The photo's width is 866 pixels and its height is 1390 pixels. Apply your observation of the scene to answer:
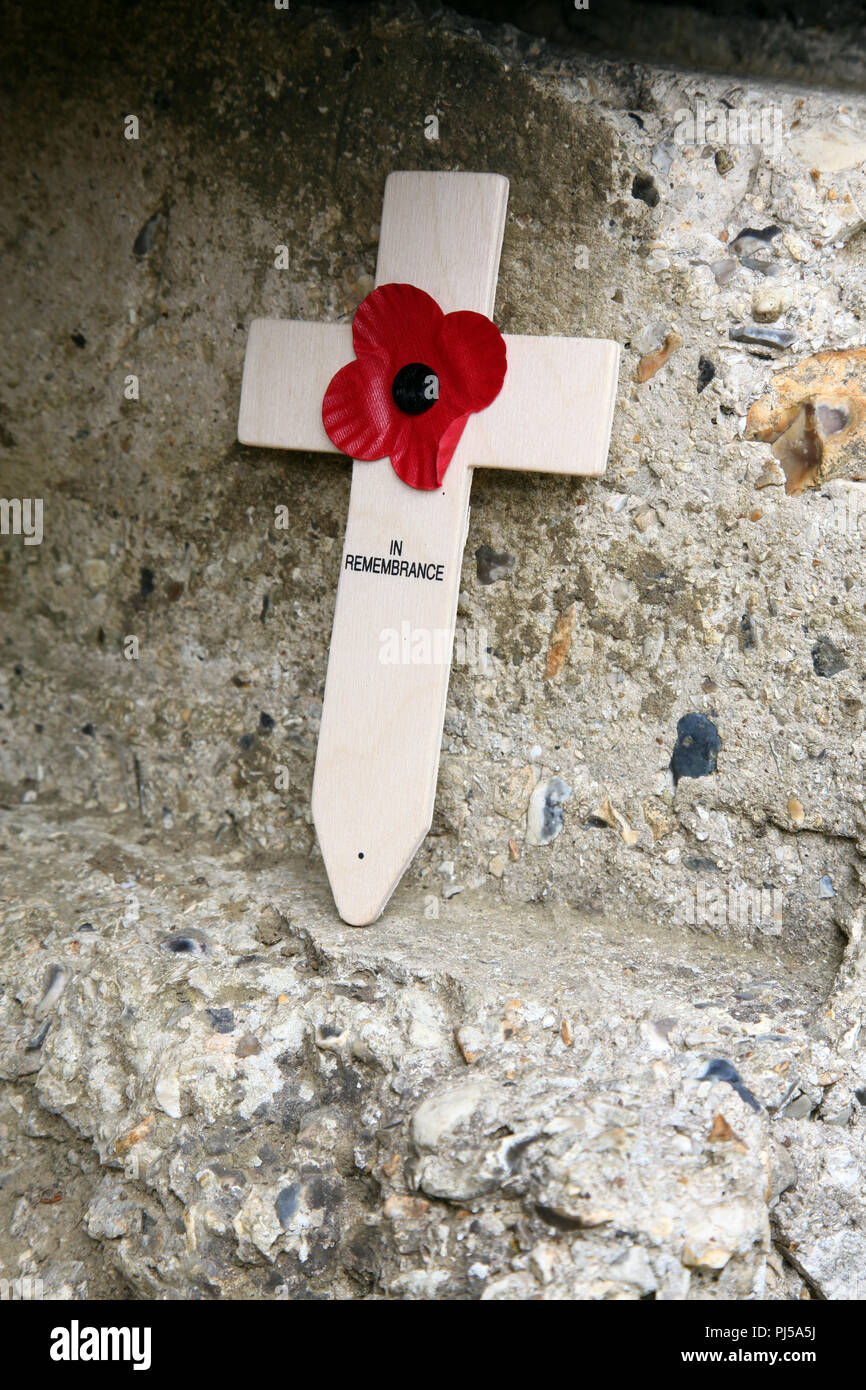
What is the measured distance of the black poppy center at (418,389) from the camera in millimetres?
1362

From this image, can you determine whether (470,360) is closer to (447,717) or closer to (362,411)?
(362,411)

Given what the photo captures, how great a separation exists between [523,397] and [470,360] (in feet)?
0.26

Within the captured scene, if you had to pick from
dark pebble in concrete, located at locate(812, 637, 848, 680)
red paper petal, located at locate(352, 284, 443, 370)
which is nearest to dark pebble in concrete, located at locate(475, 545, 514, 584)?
red paper petal, located at locate(352, 284, 443, 370)

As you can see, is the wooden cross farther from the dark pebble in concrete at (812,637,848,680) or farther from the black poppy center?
the dark pebble in concrete at (812,637,848,680)

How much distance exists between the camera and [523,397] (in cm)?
133

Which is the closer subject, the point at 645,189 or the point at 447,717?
the point at 645,189

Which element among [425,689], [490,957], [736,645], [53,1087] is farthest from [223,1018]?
[736,645]

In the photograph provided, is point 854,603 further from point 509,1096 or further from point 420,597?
point 509,1096

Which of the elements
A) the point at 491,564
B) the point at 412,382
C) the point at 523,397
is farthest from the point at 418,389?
the point at 491,564

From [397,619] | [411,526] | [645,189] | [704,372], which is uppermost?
[645,189]

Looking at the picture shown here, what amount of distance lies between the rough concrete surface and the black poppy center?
0.14 meters

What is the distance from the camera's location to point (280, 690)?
1563 millimetres

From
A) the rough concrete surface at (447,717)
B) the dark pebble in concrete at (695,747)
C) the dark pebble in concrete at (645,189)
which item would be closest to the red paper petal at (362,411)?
the rough concrete surface at (447,717)

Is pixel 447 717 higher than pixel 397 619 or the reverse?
the reverse
